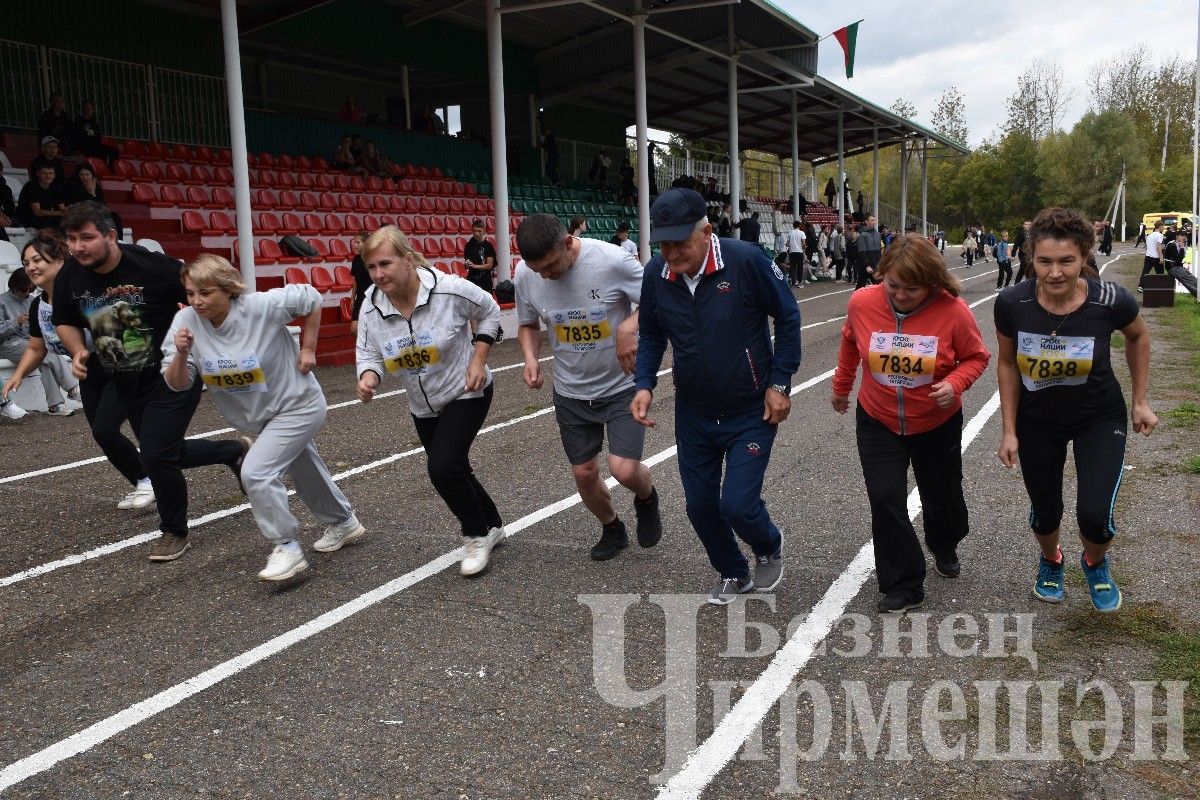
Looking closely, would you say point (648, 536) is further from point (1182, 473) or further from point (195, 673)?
point (1182, 473)

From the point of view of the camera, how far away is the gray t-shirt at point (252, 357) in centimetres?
520

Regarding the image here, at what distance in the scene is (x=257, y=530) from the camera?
6.23m

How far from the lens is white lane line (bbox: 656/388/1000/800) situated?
3273mm

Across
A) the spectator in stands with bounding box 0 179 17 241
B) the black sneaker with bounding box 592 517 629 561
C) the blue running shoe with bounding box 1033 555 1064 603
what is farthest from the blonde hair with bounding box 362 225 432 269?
the spectator in stands with bounding box 0 179 17 241

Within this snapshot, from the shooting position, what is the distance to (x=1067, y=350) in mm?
4223

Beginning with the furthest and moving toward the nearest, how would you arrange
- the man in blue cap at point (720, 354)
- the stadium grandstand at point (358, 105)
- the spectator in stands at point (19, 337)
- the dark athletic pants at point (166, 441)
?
the stadium grandstand at point (358, 105)
the spectator in stands at point (19, 337)
the dark athletic pants at point (166, 441)
the man in blue cap at point (720, 354)

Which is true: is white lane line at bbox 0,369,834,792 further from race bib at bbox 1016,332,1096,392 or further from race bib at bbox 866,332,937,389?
race bib at bbox 1016,332,1096,392

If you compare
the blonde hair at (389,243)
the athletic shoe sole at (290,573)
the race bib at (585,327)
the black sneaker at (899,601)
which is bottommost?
the black sneaker at (899,601)

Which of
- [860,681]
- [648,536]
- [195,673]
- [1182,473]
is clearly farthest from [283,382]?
[1182,473]

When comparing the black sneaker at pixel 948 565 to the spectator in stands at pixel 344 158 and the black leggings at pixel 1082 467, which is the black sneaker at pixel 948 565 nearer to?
the black leggings at pixel 1082 467

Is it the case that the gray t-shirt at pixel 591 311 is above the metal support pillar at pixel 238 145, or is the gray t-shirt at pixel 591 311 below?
below

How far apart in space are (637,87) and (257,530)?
57.9 feet

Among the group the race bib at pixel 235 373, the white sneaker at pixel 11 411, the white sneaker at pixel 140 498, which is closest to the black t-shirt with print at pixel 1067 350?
the race bib at pixel 235 373

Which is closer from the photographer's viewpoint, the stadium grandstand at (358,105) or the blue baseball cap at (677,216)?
the blue baseball cap at (677,216)
